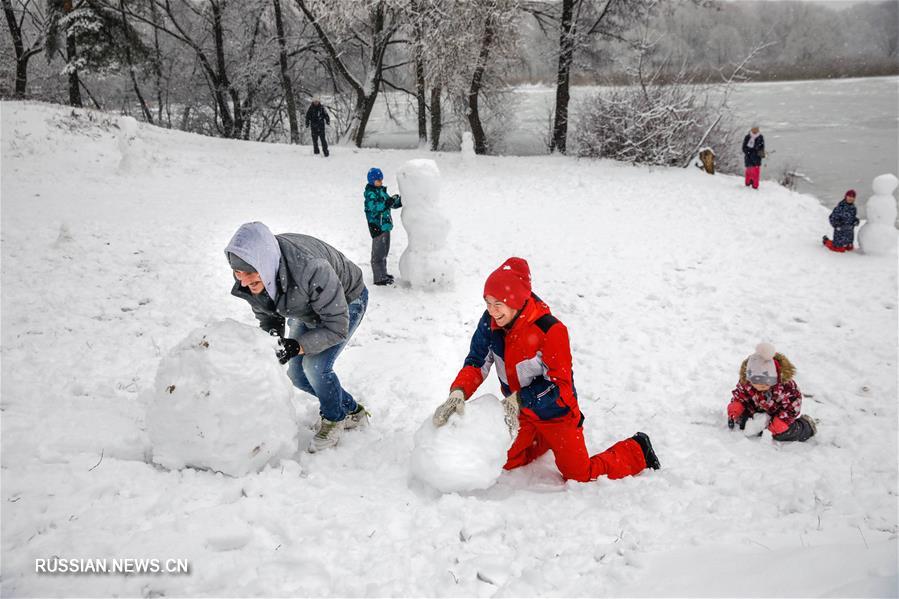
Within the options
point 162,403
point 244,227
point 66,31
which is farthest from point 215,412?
point 66,31

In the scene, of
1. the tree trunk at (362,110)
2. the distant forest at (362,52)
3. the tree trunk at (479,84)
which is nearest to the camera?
the tree trunk at (479,84)

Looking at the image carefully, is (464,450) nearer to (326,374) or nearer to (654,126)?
(326,374)

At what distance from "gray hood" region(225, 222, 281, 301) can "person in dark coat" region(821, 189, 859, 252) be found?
35.4 feet

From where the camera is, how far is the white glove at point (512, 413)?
3.29 meters

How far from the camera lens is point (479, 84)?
59.5 ft

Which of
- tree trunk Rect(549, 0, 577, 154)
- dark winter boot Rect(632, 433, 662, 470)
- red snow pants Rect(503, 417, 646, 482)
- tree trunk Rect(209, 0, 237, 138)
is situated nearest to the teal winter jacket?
red snow pants Rect(503, 417, 646, 482)

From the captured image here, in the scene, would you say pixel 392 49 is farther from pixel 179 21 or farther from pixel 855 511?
pixel 855 511

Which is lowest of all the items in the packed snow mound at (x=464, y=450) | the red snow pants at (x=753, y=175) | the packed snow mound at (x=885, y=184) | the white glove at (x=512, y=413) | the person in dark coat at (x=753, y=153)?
the packed snow mound at (x=464, y=450)

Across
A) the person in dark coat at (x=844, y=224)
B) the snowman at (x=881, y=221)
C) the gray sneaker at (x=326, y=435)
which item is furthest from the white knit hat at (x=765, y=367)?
the snowman at (x=881, y=221)

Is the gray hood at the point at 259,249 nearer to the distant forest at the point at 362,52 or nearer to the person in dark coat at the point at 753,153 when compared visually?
the person in dark coat at the point at 753,153

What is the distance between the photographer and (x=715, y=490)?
11.4 ft

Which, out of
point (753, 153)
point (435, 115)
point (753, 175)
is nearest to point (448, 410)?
point (753, 153)

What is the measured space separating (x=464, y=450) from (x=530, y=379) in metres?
0.66

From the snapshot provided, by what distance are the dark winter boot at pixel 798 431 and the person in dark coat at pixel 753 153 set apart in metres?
11.7
